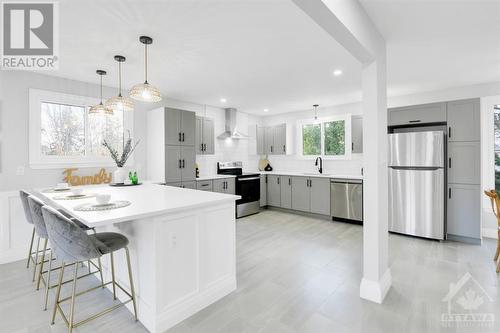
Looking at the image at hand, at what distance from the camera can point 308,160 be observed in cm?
605

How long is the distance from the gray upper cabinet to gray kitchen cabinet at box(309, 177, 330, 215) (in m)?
1.69

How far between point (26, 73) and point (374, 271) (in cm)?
489

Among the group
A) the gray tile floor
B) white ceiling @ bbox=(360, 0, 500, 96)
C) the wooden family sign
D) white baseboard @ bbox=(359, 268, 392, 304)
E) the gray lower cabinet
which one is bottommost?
the gray tile floor

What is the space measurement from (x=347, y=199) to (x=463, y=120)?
2.20 m

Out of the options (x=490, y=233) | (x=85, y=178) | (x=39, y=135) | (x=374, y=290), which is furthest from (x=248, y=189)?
(x=490, y=233)

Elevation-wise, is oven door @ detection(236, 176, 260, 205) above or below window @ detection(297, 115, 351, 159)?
below

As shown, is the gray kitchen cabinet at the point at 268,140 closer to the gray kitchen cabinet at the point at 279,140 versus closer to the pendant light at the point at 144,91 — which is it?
the gray kitchen cabinet at the point at 279,140

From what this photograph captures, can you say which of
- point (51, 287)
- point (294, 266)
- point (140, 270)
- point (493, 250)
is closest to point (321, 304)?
point (294, 266)

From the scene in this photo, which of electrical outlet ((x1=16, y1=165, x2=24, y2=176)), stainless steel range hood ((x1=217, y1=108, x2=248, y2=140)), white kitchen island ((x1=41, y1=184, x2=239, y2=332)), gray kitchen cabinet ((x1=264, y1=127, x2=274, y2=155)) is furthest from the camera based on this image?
gray kitchen cabinet ((x1=264, y1=127, x2=274, y2=155))

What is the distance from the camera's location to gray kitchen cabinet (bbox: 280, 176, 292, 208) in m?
5.66

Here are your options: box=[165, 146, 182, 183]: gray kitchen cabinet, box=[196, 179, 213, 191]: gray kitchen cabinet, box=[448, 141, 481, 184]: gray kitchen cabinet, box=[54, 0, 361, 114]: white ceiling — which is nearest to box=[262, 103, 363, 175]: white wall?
box=[54, 0, 361, 114]: white ceiling

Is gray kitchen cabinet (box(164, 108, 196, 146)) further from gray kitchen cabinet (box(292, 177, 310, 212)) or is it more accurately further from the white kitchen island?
gray kitchen cabinet (box(292, 177, 310, 212))

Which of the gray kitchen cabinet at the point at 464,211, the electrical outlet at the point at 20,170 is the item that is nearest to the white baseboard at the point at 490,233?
the gray kitchen cabinet at the point at 464,211

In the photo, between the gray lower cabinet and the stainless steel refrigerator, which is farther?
the gray lower cabinet
